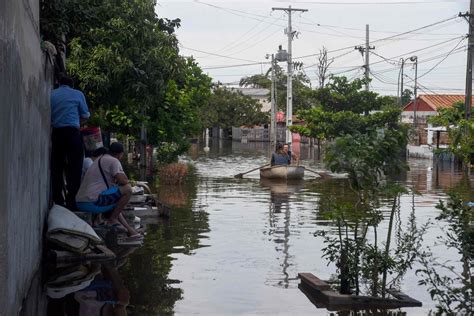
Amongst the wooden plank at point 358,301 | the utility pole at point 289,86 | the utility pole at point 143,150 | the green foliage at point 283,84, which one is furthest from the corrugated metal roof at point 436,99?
the wooden plank at point 358,301

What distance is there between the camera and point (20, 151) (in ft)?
23.8

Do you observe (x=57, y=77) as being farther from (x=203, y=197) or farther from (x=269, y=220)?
(x=203, y=197)

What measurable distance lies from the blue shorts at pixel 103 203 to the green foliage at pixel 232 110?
271ft

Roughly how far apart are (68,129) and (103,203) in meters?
1.13

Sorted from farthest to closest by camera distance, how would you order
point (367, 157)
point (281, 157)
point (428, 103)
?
point (428, 103) < point (281, 157) < point (367, 157)

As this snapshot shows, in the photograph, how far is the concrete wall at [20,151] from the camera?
591cm

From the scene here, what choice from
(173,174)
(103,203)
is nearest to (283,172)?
(173,174)

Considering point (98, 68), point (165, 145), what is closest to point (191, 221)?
point (98, 68)

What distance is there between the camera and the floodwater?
842cm

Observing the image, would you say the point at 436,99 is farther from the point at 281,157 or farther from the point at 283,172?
the point at 283,172

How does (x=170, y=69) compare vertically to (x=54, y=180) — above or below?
above

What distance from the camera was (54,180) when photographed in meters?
12.0

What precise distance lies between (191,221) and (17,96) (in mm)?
8985

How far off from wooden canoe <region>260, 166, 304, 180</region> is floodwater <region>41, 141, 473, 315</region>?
7.12 metres
